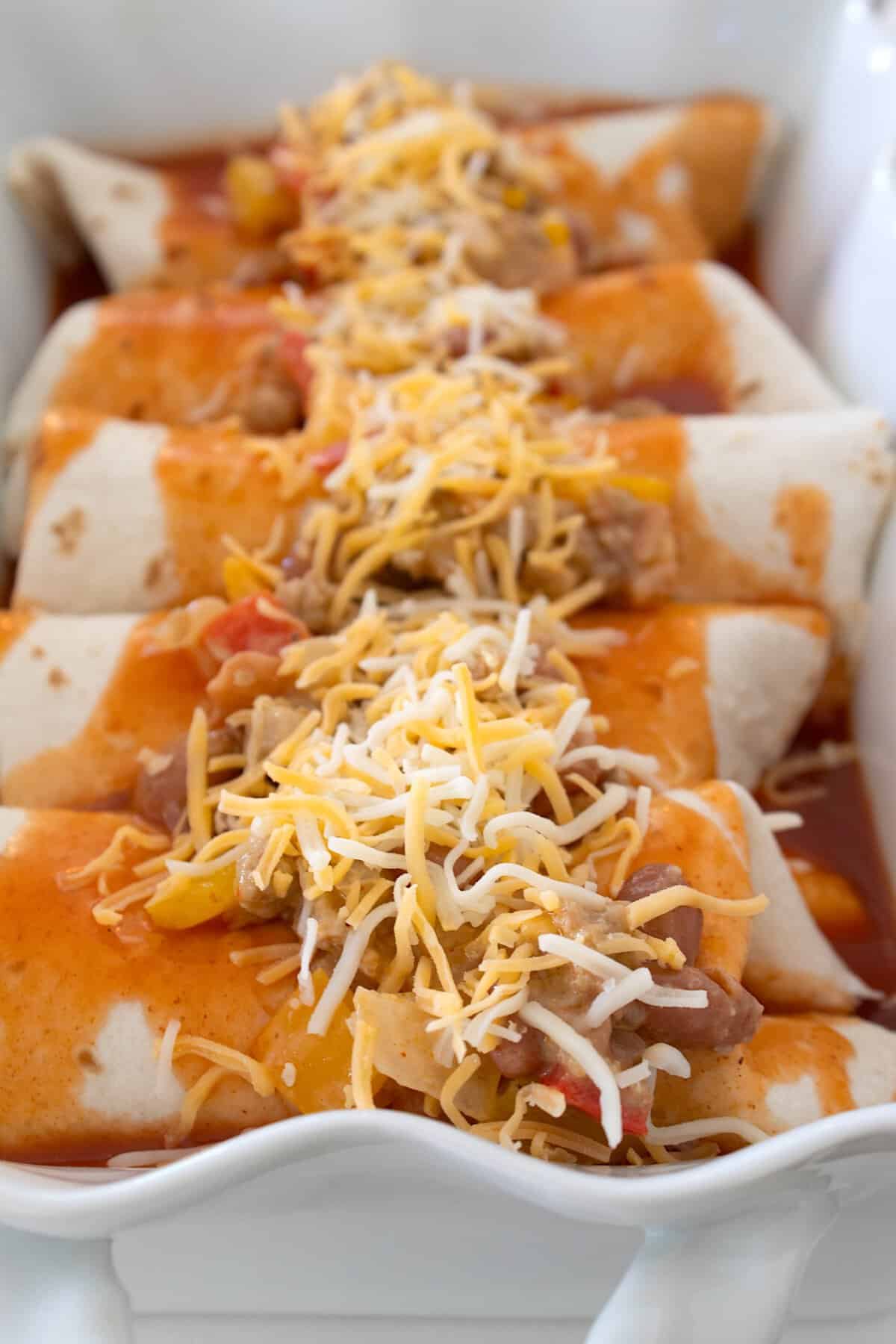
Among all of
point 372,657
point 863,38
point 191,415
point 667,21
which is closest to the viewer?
point 372,657

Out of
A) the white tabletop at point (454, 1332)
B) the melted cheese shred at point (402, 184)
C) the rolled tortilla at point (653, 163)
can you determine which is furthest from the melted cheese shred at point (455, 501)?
the rolled tortilla at point (653, 163)

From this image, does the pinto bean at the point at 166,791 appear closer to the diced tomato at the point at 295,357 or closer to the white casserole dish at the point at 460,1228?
the white casserole dish at the point at 460,1228

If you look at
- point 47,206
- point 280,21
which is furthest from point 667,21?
point 47,206

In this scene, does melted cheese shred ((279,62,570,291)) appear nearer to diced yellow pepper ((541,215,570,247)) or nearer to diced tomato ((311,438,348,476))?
diced yellow pepper ((541,215,570,247))

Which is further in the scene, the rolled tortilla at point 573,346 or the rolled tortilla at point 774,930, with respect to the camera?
the rolled tortilla at point 573,346

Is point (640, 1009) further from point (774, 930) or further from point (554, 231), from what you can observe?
point (554, 231)

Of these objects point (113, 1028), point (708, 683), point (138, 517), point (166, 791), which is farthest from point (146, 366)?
point (113, 1028)

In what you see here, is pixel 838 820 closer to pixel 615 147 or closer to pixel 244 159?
pixel 615 147
